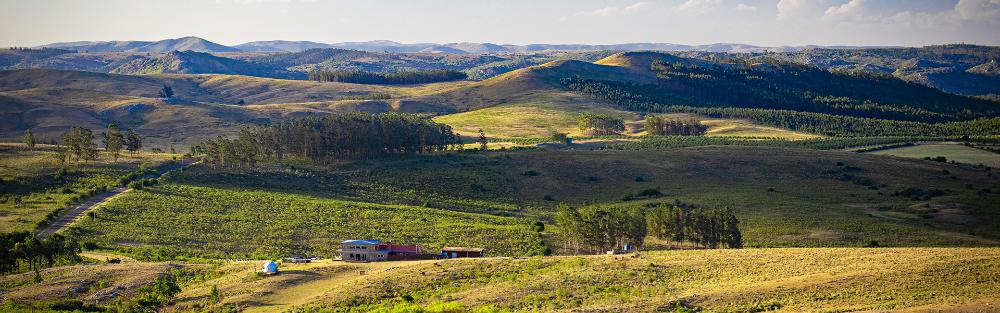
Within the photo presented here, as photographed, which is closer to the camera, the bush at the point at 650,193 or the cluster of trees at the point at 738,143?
the bush at the point at 650,193

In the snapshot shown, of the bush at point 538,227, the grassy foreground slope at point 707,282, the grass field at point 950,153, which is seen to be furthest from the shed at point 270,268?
the grass field at point 950,153

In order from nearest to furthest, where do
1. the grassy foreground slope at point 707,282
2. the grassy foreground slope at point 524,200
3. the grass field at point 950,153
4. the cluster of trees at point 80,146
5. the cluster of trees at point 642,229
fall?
the grassy foreground slope at point 707,282 → the cluster of trees at point 642,229 → the grassy foreground slope at point 524,200 → the cluster of trees at point 80,146 → the grass field at point 950,153

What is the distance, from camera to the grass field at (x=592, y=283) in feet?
164

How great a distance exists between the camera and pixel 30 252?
239ft

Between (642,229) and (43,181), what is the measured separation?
7793cm

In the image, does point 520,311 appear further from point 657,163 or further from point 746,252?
point 657,163

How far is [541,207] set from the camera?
12119 cm

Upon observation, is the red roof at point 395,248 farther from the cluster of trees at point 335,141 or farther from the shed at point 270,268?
the cluster of trees at point 335,141

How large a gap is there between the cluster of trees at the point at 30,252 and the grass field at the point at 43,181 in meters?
12.4

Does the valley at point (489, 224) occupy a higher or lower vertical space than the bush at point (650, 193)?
higher

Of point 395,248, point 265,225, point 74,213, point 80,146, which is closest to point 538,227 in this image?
point 395,248

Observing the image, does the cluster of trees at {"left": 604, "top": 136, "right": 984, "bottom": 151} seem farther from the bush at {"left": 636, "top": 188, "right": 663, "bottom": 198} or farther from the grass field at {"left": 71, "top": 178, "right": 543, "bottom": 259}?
the grass field at {"left": 71, "top": 178, "right": 543, "bottom": 259}

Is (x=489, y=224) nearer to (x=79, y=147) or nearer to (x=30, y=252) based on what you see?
(x=30, y=252)

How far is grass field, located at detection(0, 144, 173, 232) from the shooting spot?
96.4 metres
